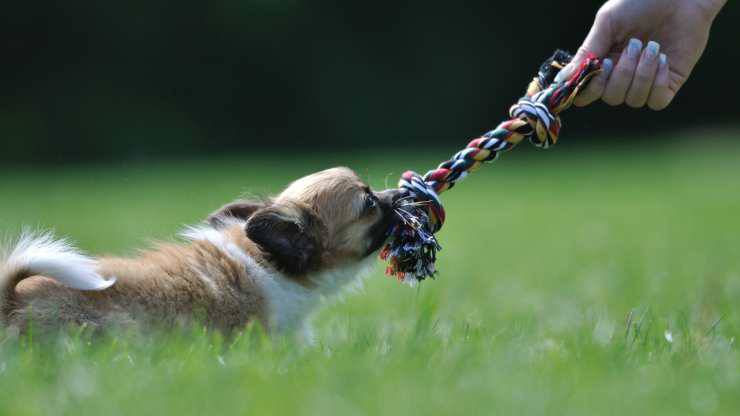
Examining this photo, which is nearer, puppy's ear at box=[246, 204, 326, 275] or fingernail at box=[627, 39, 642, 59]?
puppy's ear at box=[246, 204, 326, 275]

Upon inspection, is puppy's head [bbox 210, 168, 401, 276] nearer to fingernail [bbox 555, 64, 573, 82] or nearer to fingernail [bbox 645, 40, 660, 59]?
fingernail [bbox 555, 64, 573, 82]

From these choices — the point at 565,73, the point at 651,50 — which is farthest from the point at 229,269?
the point at 651,50

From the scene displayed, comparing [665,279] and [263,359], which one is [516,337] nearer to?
[263,359]

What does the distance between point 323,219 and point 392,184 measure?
585cm

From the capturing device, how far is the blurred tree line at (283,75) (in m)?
21.3

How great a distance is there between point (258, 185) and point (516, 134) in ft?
31.6

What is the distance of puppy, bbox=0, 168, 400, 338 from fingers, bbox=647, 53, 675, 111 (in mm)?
1364

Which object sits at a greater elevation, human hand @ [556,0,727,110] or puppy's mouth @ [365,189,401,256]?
human hand @ [556,0,727,110]

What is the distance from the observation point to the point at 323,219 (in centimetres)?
438

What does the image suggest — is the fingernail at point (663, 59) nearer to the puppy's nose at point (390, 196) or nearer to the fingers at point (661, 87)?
the fingers at point (661, 87)

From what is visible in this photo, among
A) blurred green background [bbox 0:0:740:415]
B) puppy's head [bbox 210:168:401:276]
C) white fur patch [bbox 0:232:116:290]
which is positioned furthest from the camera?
puppy's head [bbox 210:168:401:276]

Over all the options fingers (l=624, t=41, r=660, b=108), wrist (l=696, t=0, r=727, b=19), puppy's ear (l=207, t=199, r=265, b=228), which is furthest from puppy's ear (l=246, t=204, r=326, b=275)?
wrist (l=696, t=0, r=727, b=19)

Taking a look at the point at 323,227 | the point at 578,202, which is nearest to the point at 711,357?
the point at 323,227

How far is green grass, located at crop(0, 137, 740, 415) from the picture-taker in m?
2.63
